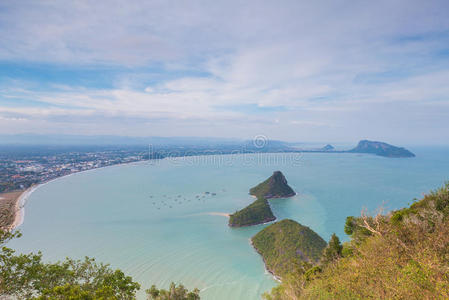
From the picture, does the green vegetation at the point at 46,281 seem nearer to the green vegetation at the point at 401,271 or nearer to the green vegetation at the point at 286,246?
the green vegetation at the point at 401,271

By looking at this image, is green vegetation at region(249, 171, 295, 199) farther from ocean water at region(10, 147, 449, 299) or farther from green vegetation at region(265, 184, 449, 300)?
green vegetation at region(265, 184, 449, 300)

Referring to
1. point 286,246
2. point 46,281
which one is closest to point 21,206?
point 46,281

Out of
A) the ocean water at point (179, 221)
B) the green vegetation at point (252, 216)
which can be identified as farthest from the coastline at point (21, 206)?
the green vegetation at point (252, 216)

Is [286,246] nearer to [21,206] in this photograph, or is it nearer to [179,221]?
[179,221]

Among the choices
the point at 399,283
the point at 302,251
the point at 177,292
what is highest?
the point at 399,283

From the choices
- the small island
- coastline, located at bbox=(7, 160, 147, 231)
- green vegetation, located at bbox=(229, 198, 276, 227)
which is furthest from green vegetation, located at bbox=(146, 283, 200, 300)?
the small island

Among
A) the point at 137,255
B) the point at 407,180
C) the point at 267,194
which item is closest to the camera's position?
the point at 137,255

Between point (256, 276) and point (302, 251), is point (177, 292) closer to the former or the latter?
point (256, 276)

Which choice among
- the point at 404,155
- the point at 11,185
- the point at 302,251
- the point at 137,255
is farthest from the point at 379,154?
the point at 11,185
